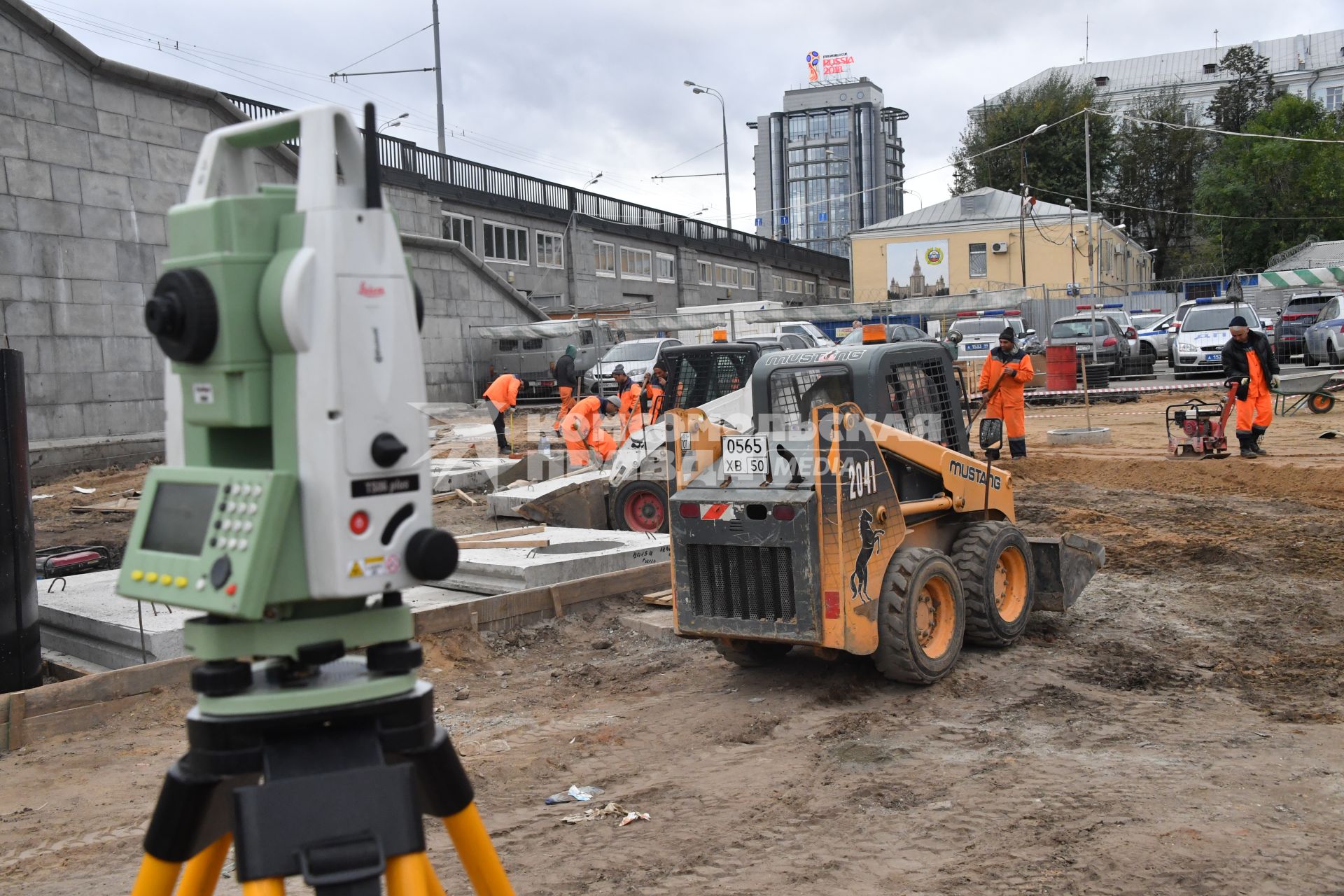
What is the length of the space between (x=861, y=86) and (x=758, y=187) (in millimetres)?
18078

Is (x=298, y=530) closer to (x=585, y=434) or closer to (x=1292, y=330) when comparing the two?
(x=585, y=434)

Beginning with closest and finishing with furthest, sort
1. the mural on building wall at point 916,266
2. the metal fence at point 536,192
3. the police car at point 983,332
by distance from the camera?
the police car at point 983,332, the metal fence at point 536,192, the mural on building wall at point 916,266

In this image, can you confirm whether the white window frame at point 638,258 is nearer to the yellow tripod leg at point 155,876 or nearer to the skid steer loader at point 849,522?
the skid steer loader at point 849,522

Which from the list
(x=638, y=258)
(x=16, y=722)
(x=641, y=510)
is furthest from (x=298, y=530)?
(x=638, y=258)

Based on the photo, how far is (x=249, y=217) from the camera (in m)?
2.29

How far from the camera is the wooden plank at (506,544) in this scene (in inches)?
391

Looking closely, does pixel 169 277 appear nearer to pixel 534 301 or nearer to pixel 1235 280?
pixel 1235 280

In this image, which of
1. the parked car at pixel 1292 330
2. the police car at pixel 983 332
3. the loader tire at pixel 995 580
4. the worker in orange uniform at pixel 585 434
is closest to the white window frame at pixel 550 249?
the police car at pixel 983 332

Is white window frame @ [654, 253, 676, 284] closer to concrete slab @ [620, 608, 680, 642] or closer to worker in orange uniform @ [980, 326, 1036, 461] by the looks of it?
worker in orange uniform @ [980, 326, 1036, 461]

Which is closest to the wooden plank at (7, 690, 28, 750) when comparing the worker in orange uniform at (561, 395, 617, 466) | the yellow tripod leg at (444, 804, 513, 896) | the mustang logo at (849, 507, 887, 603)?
the mustang logo at (849, 507, 887, 603)

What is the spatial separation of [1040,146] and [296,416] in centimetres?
7016

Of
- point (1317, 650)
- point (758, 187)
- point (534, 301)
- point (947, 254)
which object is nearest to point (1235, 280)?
point (534, 301)

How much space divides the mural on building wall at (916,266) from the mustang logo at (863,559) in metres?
50.8

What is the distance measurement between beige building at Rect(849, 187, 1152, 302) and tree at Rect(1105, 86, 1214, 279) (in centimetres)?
1269
